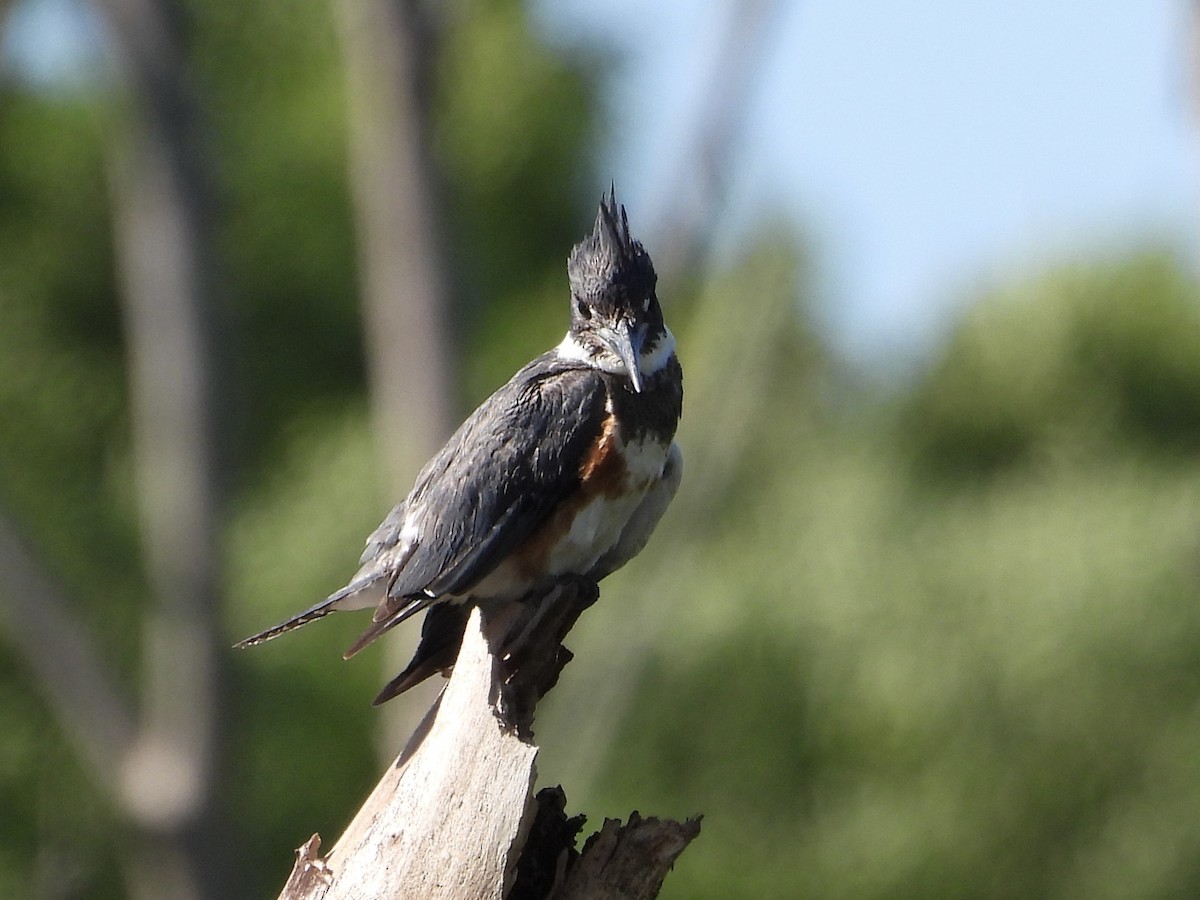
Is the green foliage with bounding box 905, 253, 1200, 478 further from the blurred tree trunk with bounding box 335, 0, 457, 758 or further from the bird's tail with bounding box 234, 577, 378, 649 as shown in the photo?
the bird's tail with bounding box 234, 577, 378, 649

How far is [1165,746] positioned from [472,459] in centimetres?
A: 620

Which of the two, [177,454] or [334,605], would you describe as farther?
[177,454]

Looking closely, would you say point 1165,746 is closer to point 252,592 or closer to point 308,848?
point 252,592

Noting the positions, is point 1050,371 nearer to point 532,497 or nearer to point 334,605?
point 532,497

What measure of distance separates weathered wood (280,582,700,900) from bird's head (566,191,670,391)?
0.98 meters

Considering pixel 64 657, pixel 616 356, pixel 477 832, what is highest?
pixel 64 657

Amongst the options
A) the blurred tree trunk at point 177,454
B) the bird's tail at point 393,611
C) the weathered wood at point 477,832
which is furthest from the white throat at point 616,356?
the blurred tree trunk at point 177,454

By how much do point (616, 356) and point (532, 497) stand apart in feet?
1.53

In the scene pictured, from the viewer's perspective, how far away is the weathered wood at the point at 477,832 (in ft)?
10.7

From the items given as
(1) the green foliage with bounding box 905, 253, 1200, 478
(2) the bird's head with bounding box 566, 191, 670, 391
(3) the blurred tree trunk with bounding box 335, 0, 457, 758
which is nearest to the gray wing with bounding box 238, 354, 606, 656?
(2) the bird's head with bounding box 566, 191, 670, 391

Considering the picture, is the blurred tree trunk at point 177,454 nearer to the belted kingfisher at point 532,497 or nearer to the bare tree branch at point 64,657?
the bare tree branch at point 64,657

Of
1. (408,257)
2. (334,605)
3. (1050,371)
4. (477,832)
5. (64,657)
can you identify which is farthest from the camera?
(1050,371)

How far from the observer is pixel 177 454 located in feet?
26.4

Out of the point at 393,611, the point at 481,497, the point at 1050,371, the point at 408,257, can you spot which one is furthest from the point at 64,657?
the point at 1050,371
